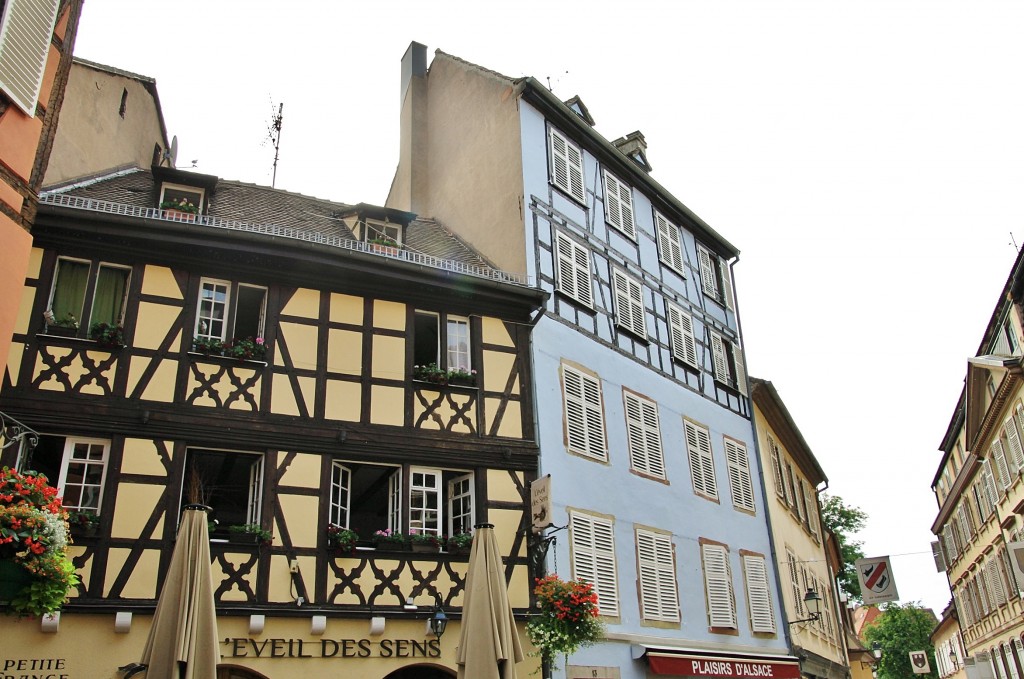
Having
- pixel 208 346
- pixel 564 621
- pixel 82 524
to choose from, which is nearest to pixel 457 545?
pixel 564 621

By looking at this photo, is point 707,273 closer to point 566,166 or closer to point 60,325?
point 566,166

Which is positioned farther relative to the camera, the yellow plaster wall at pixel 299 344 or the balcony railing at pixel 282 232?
the yellow plaster wall at pixel 299 344

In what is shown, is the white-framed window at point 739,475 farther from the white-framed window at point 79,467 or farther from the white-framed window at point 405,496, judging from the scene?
the white-framed window at point 79,467

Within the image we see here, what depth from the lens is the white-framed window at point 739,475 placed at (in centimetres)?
2173

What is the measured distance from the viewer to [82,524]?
39.2ft

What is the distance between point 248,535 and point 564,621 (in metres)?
4.93

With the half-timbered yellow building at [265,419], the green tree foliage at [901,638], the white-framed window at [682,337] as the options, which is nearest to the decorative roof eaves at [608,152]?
the white-framed window at [682,337]

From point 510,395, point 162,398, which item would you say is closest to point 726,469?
point 510,395

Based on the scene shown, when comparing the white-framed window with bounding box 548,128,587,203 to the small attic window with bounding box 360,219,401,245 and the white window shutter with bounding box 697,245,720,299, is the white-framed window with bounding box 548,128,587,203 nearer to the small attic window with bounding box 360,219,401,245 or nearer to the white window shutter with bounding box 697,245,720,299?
the small attic window with bounding box 360,219,401,245

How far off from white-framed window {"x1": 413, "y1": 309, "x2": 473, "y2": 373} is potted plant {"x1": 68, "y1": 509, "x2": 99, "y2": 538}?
5799 mm

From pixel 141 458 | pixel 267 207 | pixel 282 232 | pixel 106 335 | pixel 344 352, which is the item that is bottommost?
pixel 141 458

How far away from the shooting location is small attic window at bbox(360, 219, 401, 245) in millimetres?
17578

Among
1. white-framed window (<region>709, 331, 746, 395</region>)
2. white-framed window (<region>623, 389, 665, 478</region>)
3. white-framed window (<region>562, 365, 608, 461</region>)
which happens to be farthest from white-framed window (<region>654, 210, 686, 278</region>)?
white-framed window (<region>562, 365, 608, 461</region>)

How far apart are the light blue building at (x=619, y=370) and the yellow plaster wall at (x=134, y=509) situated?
6296 millimetres
